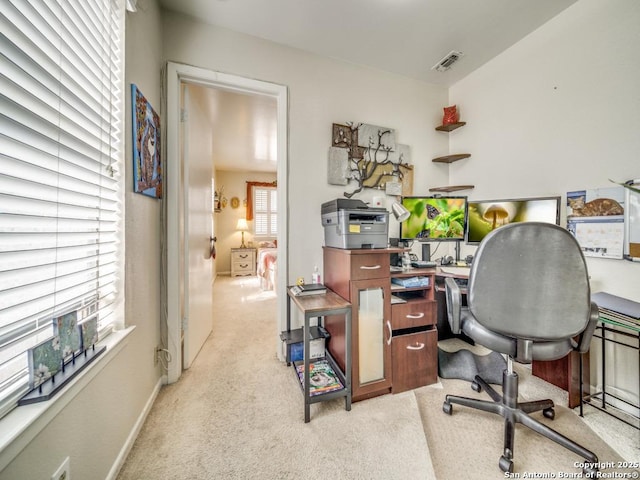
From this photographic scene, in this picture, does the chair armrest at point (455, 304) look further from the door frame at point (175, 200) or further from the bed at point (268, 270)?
the bed at point (268, 270)

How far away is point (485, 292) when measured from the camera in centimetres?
113

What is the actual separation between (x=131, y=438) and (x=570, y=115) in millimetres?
3453

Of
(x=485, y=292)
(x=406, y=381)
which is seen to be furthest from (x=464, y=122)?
(x=406, y=381)

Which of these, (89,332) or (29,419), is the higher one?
(89,332)

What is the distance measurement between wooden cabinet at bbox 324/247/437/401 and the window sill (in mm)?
1272

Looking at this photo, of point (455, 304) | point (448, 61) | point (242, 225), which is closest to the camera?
point (455, 304)

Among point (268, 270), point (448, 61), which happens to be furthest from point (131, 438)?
point (448, 61)

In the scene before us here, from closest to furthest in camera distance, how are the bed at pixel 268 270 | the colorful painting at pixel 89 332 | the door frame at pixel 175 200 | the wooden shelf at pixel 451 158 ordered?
1. the colorful painting at pixel 89 332
2. the door frame at pixel 175 200
3. the wooden shelf at pixel 451 158
4. the bed at pixel 268 270

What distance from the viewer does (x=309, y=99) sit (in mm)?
2062

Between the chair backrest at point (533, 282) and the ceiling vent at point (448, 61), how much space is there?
76.3 inches

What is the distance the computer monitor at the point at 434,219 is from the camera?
214cm

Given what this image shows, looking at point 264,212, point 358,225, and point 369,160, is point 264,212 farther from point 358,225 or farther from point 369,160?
point 358,225

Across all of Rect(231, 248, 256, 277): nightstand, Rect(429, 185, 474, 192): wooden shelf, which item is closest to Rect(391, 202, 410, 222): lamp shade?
Rect(429, 185, 474, 192): wooden shelf

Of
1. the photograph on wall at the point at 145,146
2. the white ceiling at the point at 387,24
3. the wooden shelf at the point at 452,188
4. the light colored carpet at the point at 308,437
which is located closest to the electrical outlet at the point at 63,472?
the light colored carpet at the point at 308,437
